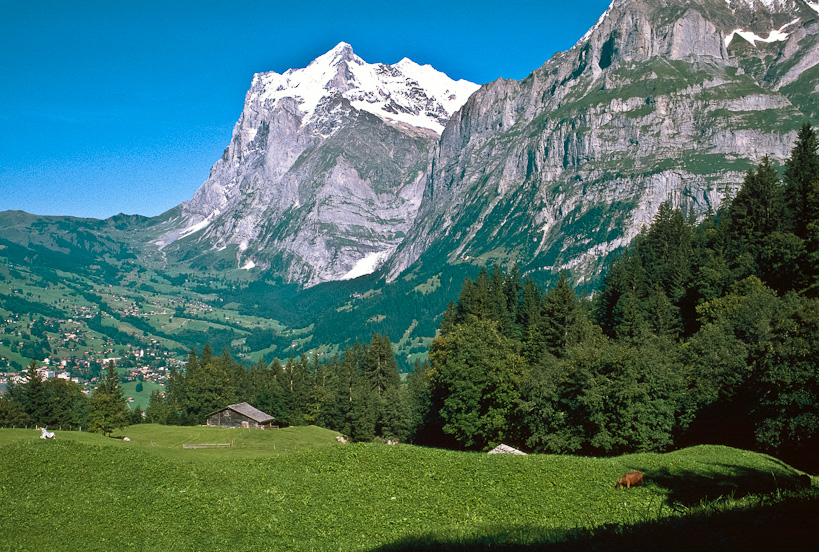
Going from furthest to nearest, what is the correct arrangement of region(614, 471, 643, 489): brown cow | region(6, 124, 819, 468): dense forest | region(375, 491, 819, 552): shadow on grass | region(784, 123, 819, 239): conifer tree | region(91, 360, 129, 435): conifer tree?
region(91, 360, 129, 435): conifer tree, region(784, 123, 819, 239): conifer tree, region(6, 124, 819, 468): dense forest, region(614, 471, 643, 489): brown cow, region(375, 491, 819, 552): shadow on grass

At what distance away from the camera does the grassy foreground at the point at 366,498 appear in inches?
839

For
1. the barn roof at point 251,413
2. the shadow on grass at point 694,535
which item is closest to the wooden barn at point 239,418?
the barn roof at point 251,413

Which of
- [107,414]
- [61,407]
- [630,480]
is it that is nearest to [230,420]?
[107,414]

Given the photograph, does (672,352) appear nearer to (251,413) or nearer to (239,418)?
(251,413)

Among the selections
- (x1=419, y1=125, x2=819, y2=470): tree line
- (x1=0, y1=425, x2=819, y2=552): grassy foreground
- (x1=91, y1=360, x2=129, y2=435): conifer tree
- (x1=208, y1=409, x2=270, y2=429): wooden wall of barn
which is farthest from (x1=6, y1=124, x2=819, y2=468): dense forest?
(x1=91, y1=360, x2=129, y2=435): conifer tree

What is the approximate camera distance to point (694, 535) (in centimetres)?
1514

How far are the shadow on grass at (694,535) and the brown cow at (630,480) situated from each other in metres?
9.01

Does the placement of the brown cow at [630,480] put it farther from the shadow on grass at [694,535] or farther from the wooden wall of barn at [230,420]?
the wooden wall of barn at [230,420]

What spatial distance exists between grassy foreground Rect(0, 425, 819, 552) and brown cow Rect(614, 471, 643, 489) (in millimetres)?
456

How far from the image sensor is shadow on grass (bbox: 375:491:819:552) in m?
14.0

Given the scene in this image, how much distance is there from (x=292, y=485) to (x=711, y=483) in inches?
806

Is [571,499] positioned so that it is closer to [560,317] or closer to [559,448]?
[559,448]

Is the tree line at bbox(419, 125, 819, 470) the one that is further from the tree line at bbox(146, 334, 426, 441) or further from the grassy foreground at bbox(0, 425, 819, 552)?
the tree line at bbox(146, 334, 426, 441)

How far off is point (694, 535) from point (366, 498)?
54.6ft
